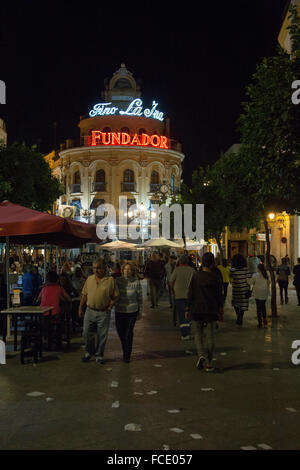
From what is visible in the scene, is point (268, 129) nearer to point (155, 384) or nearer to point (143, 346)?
point (143, 346)

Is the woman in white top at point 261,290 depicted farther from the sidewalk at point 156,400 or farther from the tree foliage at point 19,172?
the tree foliage at point 19,172

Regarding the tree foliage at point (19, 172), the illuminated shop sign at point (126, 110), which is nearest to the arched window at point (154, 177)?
the illuminated shop sign at point (126, 110)

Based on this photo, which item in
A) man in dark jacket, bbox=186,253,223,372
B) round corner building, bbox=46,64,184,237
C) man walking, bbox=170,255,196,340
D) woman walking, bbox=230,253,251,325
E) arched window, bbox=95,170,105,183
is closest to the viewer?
man in dark jacket, bbox=186,253,223,372

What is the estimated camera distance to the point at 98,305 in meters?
8.77

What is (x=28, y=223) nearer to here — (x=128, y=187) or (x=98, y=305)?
(x=98, y=305)

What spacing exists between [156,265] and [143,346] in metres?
7.93

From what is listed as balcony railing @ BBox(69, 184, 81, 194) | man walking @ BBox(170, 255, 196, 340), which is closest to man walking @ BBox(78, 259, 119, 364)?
man walking @ BBox(170, 255, 196, 340)

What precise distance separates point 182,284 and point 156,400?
5036 mm

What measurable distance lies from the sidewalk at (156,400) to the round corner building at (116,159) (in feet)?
148

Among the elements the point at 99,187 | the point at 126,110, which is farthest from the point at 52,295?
the point at 126,110

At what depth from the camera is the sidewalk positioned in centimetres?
505

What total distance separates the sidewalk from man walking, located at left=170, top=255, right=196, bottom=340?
671mm

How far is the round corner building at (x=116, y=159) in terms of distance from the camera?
54.8 metres

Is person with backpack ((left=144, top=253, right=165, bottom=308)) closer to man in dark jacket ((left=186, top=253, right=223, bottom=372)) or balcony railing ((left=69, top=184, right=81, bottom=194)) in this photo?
man in dark jacket ((left=186, top=253, right=223, bottom=372))
